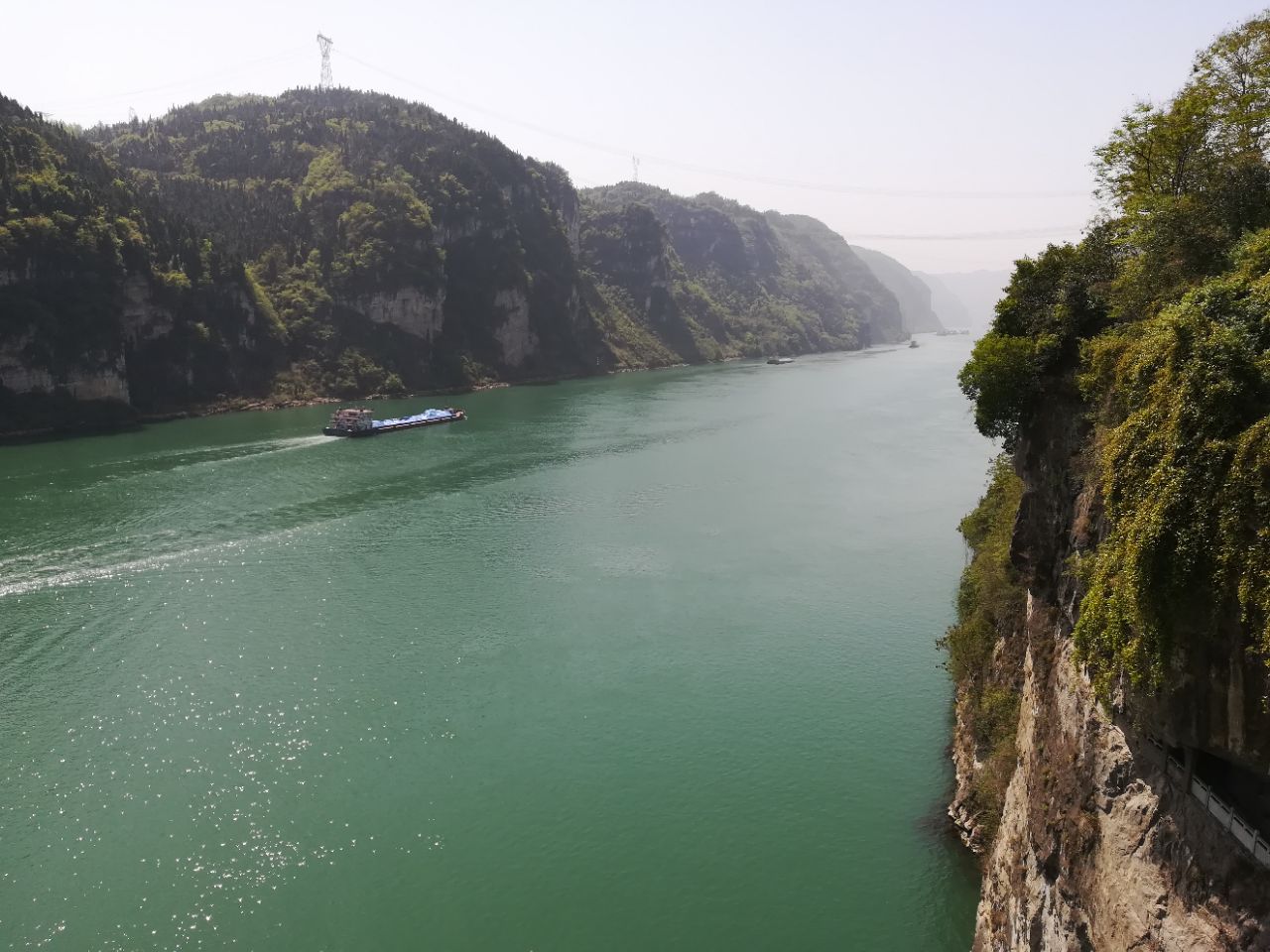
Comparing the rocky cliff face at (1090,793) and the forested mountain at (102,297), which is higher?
the forested mountain at (102,297)

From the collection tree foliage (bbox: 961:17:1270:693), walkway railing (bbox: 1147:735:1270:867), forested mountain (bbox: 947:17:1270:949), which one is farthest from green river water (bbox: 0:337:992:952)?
tree foliage (bbox: 961:17:1270:693)

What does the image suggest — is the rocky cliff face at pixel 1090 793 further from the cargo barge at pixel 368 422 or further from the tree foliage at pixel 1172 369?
the cargo barge at pixel 368 422

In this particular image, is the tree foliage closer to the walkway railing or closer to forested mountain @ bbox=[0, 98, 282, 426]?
the walkway railing

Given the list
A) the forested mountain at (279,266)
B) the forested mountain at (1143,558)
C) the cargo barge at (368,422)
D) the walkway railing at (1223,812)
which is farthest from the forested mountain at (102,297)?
the walkway railing at (1223,812)

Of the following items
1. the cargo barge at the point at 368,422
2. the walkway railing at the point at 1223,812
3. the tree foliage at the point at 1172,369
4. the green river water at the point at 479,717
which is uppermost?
the tree foliage at the point at 1172,369

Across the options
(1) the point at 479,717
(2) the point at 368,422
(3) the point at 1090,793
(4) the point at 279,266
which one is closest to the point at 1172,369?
(3) the point at 1090,793

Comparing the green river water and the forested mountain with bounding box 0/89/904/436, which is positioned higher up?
the forested mountain with bounding box 0/89/904/436
